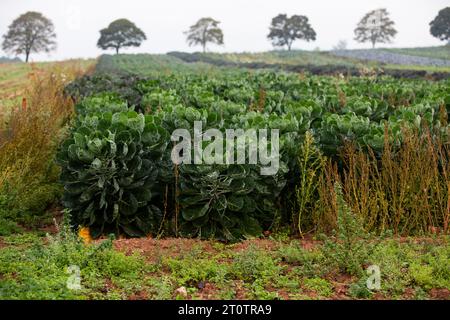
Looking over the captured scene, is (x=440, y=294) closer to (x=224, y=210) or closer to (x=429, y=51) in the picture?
(x=224, y=210)

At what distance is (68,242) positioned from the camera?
4.55 m

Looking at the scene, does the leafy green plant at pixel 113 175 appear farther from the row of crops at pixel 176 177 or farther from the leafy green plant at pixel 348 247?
the leafy green plant at pixel 348 247

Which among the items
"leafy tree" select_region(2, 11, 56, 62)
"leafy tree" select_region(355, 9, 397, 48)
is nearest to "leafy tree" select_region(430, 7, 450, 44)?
"leafy tree" select_region(355, 9, 397, 48)

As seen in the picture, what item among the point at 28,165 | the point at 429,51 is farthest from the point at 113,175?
the point at 429,51

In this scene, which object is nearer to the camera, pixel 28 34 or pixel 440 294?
pixel 440 294

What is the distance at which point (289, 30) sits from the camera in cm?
7062

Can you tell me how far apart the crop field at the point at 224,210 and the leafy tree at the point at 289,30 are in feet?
210

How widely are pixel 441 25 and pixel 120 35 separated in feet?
125

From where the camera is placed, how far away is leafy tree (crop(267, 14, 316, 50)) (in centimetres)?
6981

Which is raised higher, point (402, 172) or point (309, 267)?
point (402, 172)

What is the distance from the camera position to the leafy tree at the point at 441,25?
200 feet
